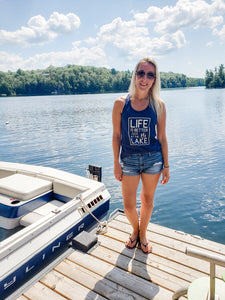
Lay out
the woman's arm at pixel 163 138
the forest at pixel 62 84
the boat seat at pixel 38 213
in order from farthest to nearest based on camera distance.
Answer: the forest at pixel 62 84 → the boat seat at pixel 38 213 → the woman's arm at pixel 163 138

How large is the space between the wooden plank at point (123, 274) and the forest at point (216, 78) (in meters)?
100

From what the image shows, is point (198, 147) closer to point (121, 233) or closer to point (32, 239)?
point (121, 233)

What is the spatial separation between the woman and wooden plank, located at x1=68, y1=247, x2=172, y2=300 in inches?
33.2

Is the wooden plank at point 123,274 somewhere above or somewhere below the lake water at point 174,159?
above

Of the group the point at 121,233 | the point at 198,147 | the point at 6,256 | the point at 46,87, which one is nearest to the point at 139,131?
the point at 121,233

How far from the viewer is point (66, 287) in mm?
2424

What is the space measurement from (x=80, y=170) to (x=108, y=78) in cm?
9016

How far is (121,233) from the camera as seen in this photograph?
10.9 feet

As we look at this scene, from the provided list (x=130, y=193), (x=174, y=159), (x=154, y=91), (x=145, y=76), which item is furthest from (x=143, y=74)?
(x=174, y=159)

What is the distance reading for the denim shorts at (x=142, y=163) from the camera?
2395mm

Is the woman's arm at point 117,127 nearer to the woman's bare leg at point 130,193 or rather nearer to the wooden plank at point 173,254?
the woman's bare leg at point 130,193

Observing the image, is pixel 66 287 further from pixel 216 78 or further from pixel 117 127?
pixel 216 78

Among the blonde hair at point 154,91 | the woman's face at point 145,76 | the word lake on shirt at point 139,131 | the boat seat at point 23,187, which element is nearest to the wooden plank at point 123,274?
the boat seat at point 23,187

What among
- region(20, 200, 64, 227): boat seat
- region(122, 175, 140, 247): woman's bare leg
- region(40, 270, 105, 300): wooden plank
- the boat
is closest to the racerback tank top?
region(122, 175, 140, 247): woman's bare leg
